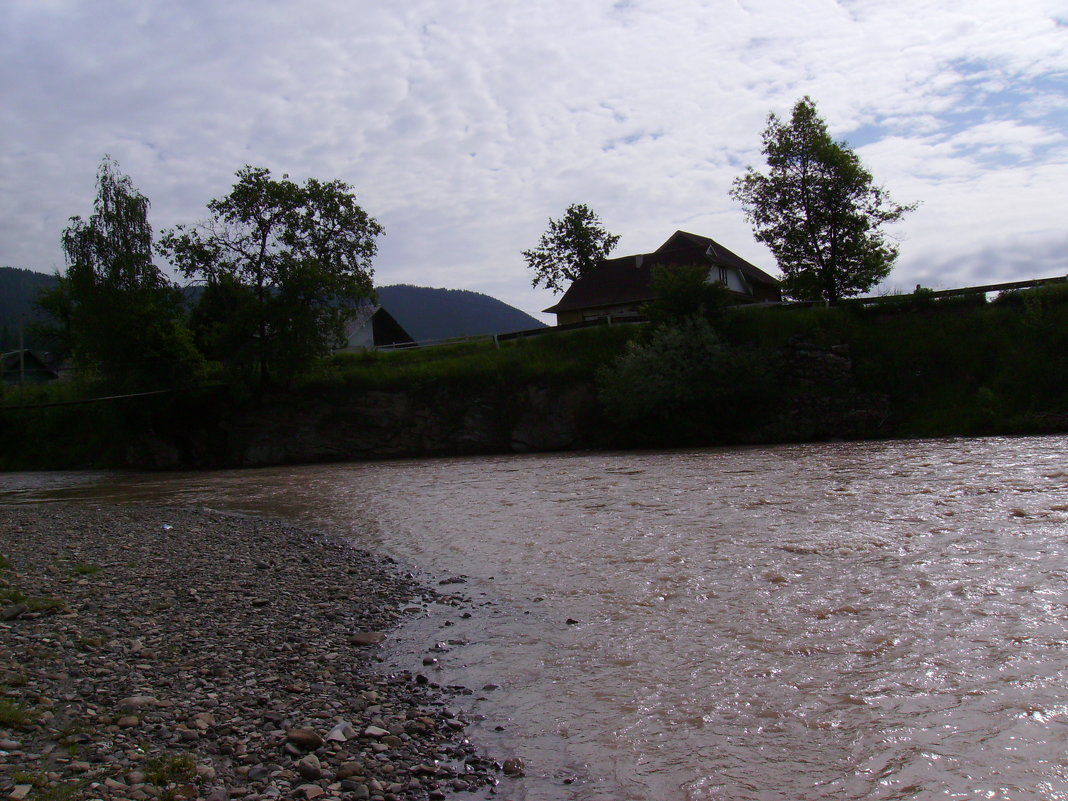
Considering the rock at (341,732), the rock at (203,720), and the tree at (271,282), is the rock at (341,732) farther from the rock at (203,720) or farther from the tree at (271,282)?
the tree at (271,282)

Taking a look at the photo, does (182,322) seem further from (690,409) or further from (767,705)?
(767,705)

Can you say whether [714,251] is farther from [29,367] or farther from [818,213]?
[29,367]

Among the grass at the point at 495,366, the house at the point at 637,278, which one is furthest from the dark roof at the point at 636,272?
the grass at the point at 495,366

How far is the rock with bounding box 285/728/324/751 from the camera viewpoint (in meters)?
5.54

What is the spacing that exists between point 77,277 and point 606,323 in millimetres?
25697

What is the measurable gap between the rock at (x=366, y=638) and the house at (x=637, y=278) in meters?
48.3

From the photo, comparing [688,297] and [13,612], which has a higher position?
[688,297]

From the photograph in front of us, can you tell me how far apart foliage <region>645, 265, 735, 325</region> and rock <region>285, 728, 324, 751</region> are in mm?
30019

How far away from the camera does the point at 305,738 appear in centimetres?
559

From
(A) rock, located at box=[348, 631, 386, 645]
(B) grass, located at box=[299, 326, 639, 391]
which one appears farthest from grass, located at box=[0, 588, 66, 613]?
(B) grass, located at box=[299, 326, 639, 391]

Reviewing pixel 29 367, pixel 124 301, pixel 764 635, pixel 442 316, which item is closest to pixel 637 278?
pixel 124 301

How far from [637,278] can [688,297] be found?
80.4 ft

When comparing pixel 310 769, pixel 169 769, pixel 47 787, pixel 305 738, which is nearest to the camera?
pixel 47 787

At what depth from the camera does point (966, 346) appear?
106 ft
